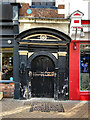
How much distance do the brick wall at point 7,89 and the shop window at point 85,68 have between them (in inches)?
146

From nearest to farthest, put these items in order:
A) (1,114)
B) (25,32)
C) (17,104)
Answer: (1,114)
(17,104)
(25,32)

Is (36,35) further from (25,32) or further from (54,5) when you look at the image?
(54,5)

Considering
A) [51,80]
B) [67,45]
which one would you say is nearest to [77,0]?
[67,45]

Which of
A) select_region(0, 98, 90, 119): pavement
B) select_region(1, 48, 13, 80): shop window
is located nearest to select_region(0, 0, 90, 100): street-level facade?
select_region(1, 48, 13, 80): shop window

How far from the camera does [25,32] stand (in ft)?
23.9

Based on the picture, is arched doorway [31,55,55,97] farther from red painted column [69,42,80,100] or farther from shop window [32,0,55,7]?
shop window [32,0,55,7]

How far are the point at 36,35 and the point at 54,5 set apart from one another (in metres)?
1.95

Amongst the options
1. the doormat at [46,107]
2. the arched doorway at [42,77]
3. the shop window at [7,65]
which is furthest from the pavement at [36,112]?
the shop window at [7,65]

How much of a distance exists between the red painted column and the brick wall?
3.10 m

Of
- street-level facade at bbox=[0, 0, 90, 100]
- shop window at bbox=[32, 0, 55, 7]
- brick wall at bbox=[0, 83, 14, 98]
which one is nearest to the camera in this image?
street-level facade at bbox=[0, 0, 90, 100]

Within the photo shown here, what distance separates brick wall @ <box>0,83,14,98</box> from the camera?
7572 millimetres

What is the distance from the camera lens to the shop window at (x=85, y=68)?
7617mm

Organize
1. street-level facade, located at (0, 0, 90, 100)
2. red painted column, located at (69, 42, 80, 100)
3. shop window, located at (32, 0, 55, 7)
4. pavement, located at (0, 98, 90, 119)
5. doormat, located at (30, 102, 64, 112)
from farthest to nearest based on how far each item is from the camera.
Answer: shop window, located at (32, 0, 55, 7), red painted column, located at (69, 42, 80, 100), street-level facade, located at (0, 0, 90, 100), doormat, located at (30, 102, 64, 112), pavement, located at (0, 98, 90, 119)

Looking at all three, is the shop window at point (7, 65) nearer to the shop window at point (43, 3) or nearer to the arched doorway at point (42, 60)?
the arched doorway at point (42, 60)
